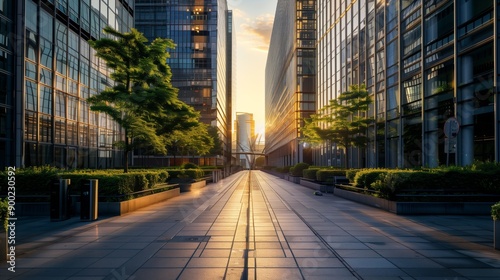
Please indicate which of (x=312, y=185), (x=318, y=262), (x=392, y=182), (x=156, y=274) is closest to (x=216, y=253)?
(x=156, y=274)

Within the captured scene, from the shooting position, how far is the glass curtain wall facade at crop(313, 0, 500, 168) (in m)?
21.7

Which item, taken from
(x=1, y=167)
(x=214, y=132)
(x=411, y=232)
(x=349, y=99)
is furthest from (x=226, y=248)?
(x=214, y=132)

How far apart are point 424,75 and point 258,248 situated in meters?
24.9

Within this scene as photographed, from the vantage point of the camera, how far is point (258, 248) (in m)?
8.94

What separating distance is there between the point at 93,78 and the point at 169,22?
2332 inches

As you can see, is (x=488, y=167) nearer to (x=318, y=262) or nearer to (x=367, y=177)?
(x=367, y=177)

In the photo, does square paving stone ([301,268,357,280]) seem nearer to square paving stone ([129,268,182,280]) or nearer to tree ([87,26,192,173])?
square paving stone ([129,268,182,280])

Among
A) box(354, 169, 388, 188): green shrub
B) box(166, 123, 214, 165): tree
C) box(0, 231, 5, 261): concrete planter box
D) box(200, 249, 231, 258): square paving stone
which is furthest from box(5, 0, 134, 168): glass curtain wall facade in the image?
box(200, 249, 231, 258): square paving stone

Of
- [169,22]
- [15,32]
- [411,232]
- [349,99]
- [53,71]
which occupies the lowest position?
[411,232]

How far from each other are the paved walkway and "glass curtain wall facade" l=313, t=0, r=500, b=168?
14.8 ft

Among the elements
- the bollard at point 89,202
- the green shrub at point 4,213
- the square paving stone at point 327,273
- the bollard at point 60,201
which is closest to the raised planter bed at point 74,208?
the bollard at point 60,201

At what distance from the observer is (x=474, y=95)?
2252 cm

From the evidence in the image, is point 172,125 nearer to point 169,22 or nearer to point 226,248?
point 226,248

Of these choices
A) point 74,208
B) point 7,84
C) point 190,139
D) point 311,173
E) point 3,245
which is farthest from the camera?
point 190,139
